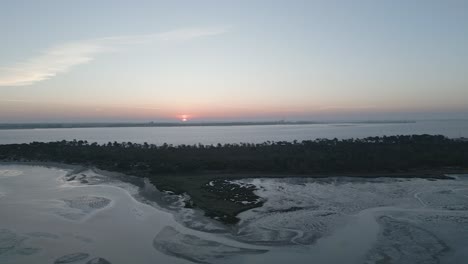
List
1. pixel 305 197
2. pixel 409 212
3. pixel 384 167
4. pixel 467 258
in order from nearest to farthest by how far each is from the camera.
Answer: pixel 467 258, pixel 409 212, pixel 305 197, pixel 384 167

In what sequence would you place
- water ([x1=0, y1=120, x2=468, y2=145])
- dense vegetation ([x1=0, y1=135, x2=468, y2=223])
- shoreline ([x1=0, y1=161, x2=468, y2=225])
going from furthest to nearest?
water ([x1=0, y1=120, x2=468, y2=145]) < dense vegetation ([x1=0, y1=135, x2=468, y2=223]) < shoreline ([x1=0, y1=161, x2=468, y2=225])

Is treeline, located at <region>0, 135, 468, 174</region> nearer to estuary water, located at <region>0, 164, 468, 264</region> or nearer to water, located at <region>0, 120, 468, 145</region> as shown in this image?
estuary water, located at <region>0, 164, 468, 264</region>

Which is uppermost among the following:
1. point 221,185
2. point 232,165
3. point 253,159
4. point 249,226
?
point 253,159

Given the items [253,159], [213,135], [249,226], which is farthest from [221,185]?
[213,135]

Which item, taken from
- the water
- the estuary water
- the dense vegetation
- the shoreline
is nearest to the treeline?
the dense vegetation

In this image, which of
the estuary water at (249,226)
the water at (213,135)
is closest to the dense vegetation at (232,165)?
the estuary water at (249,226)

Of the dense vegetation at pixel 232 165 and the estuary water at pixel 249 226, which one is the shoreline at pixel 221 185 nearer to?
the dense vegetation at pixel 232 165

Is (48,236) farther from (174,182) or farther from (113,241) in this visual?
(174,182)

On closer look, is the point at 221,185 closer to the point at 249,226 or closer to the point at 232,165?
the point at 232,165

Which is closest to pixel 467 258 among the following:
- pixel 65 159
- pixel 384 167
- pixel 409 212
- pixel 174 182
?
pixel 409 212
